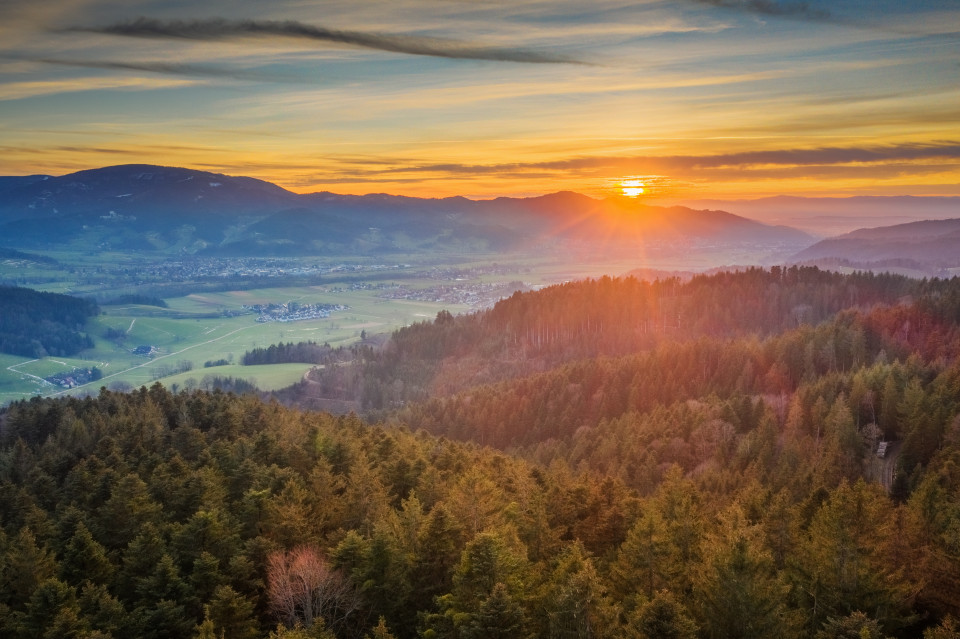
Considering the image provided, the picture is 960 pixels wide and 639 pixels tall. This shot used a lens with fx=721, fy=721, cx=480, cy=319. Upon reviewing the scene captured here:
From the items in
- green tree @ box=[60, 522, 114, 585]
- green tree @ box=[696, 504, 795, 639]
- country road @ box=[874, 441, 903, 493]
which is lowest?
country road @ box=[874, 441, 903, 493]

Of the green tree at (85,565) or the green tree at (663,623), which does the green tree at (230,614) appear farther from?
the green tree at (663,623)

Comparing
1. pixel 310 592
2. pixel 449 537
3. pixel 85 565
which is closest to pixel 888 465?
pixel 449 537

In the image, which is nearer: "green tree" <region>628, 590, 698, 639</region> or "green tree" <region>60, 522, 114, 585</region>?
"green tree" <region>628, 590, 698, 639</region>

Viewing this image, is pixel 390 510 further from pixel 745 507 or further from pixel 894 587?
pixel 894 587

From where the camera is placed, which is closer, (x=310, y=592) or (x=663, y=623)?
(x=663, y=623)

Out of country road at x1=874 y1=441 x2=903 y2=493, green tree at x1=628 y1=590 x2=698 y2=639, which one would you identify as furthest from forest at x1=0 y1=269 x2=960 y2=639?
country road at x1=874 y1=441 x2=903 y2=493

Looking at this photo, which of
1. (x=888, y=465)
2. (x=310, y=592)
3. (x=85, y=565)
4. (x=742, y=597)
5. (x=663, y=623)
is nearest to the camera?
(x=663, y=623)

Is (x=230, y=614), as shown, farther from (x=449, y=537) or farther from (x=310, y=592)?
(x=449, y=537)

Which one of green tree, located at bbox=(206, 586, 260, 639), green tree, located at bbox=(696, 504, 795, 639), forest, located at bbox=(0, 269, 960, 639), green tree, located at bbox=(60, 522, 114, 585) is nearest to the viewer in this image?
green tree, located at bbox=(696, 504, 795, 639)

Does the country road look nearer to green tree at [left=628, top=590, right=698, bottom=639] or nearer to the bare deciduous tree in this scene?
green tree at [left=628, top=590, right=698, bottom=639]

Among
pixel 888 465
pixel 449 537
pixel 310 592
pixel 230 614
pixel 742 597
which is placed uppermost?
pixel 742 597

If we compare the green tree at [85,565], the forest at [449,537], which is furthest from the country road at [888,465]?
the green tree at [85,565]

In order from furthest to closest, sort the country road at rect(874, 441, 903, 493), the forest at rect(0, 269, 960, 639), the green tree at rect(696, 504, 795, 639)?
the country road at rect(874, 441, 903, 493), the forest at rect(0, 269, 960, 639), the green tree at rect(696, 504, 795, 639)

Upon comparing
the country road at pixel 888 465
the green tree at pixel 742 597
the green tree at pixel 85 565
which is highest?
the green tree at pixel 742 597
